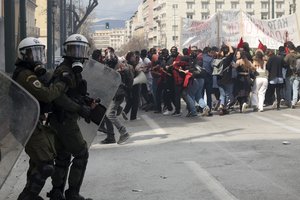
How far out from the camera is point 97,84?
690 cm

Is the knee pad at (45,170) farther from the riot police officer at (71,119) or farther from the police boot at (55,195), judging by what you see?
the police boot at (55,195)

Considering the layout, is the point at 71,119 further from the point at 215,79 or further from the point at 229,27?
the point at 229,27

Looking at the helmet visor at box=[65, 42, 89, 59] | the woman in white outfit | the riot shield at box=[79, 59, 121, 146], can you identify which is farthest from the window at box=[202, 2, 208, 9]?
the helmet visor at box=[65, 42, 89, 59]

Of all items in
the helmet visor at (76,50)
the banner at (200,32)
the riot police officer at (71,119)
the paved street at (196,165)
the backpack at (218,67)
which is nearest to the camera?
the riot police officer at (71,119)

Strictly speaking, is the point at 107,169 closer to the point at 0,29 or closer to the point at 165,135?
the point at 165,135

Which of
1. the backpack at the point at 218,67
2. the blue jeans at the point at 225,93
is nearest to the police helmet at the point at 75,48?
the backpack at the point at 218,67

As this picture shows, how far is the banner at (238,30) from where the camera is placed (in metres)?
20.4

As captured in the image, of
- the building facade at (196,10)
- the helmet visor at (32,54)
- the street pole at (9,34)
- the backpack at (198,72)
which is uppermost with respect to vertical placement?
the building facade at (196,10)

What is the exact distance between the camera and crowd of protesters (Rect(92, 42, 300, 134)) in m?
14.5

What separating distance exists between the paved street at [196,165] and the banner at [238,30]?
816cm

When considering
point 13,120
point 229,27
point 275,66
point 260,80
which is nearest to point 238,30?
point 229,27

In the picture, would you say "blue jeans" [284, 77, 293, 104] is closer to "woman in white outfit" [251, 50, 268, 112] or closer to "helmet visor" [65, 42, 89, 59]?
"woman in white outfit" [251, 50, 268, 112]

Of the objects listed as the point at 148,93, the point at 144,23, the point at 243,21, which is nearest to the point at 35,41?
the point at 148,93

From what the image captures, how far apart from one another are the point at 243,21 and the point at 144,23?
162m
